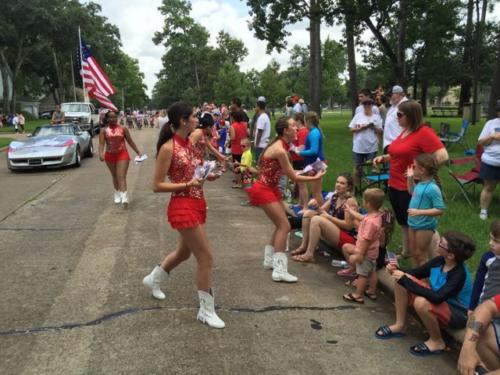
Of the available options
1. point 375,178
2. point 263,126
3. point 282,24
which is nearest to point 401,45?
point 282,24

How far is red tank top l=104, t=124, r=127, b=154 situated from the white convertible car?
18.2 ft

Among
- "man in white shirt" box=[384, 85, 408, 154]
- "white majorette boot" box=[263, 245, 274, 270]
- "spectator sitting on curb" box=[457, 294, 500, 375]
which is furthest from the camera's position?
"man in white shirt" box=[384, 85, 408, 154]

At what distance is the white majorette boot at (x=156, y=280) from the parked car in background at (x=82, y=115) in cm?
2379

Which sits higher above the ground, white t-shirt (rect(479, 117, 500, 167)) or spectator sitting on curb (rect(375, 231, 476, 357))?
white t-shirt (rect(479, 117, 500, 167))

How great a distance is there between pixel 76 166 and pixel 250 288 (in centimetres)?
1127

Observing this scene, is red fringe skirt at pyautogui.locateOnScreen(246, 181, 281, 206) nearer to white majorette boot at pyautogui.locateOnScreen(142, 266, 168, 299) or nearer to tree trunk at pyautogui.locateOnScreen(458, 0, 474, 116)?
white majorette boot at pyautogui.locateOnScreen(142, 266, 168, 299)

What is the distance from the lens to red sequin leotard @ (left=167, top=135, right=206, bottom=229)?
3852 mm

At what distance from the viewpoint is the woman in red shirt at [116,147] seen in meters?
8.67

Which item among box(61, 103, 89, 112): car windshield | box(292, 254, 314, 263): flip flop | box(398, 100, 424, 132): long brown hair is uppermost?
box(61, 103, 89, 112): car windshield

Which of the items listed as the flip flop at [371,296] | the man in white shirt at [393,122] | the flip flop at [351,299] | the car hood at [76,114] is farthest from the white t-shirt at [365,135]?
the car hood at [76,114]

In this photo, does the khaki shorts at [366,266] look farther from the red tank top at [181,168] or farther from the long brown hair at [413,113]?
the red tank top at [181,168]

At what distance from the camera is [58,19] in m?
39.5

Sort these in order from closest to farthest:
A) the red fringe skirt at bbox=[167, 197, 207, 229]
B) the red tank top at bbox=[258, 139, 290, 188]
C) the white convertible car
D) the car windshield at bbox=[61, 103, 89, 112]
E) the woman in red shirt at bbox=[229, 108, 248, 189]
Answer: the red fringe skirt at bbox=[167, 197, 207, 229] < the red tank top at bbox=[258, 139, 290, 188] < the woman in red shirt at bbox=[229, 108, 248, 189] < the white convertible car < the car windshield at bbox=[61, 103, 89, 112]

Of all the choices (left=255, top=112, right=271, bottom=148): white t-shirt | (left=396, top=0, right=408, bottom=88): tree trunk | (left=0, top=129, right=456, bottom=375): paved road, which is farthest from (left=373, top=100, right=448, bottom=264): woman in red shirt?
(left=396, top=0, right=408, bottom=88): tree trunk
